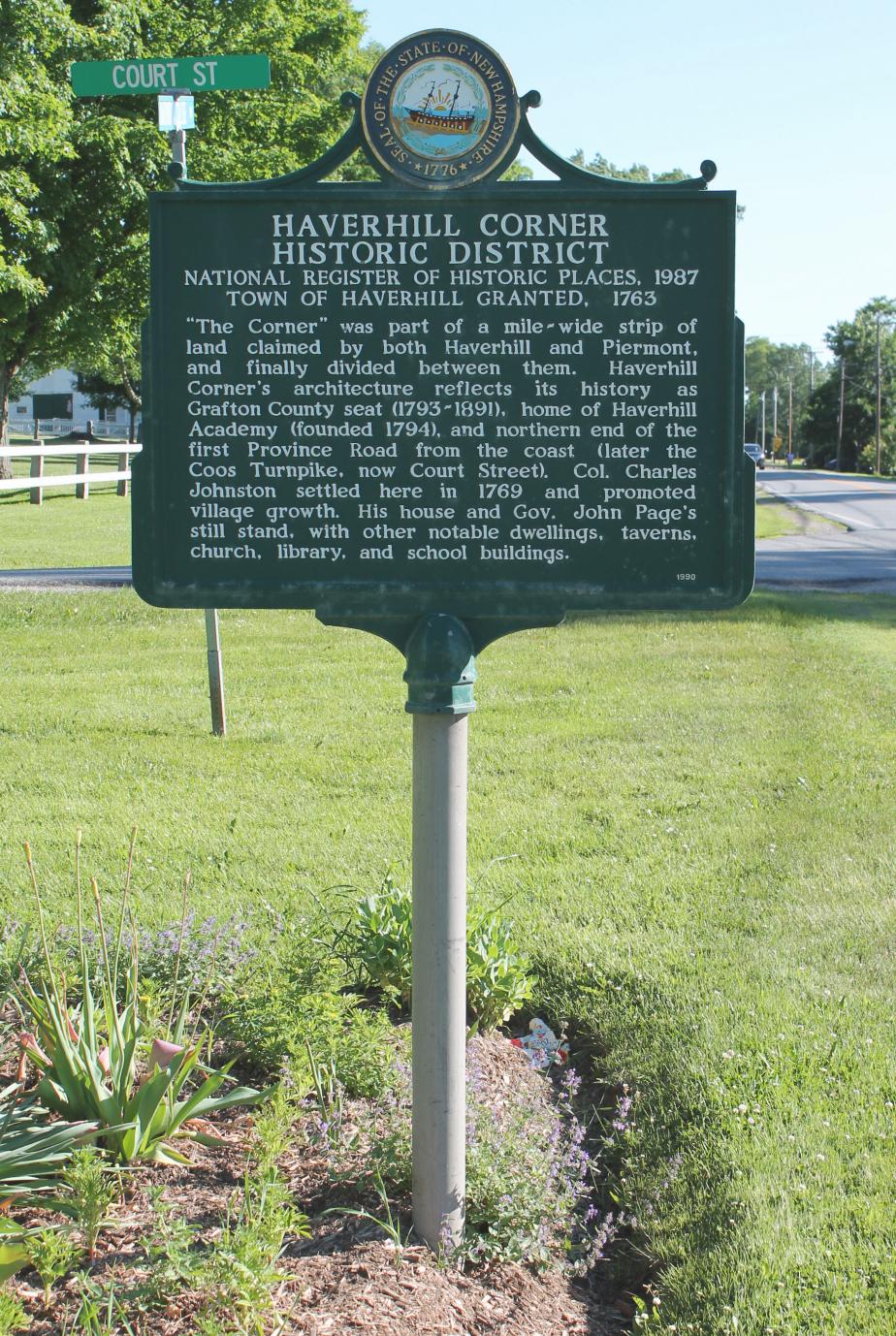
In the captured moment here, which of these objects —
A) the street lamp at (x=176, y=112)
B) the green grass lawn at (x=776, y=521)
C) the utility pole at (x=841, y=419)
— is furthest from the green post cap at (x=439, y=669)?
the utility pole at (x=841, y=419)

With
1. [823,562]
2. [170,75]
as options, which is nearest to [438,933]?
[170,75]

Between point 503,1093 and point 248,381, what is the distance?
202 cm

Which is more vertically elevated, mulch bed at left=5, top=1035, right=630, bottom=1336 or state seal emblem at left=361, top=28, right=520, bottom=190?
state seal emblem at left=361, top=28, right=520, bottom=190

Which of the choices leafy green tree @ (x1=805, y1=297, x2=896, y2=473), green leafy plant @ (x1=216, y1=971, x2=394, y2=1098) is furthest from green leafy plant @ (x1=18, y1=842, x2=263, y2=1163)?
leafy green tree @ (x1=805, y1=297, x2=896, y2=473)

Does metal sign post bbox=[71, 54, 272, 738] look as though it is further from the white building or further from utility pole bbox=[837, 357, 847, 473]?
utility pole bbox=[837, 357, 847, 473]

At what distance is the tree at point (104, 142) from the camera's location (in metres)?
20.1

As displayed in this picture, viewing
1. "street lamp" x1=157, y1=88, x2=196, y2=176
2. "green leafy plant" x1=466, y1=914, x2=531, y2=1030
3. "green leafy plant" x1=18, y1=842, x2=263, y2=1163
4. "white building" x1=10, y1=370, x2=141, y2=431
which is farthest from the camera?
"white building" x1=10, y1=370, x2=141, y2=431

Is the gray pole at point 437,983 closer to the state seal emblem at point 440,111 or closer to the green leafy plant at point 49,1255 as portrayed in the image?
the green leafy plant at point 49,1255

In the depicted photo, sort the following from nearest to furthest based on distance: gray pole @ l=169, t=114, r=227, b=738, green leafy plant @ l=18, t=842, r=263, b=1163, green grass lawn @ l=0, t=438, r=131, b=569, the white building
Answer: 1. green leafy plant @ l=18, t=842, r=263, b=1163
2. gray pole @ l=169, t=114, r=227, b=738
3. green grass lawn @ l=0, t=438, r=131, b=569
4. the white building

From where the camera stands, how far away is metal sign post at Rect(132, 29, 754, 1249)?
9.64 ft

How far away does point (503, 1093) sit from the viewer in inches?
141

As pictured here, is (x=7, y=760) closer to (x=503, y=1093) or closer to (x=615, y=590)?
(x=503, y=1093)

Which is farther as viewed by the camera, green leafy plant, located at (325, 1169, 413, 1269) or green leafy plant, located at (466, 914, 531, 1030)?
green leafy plant, located at (466, 914, 531, 1030)

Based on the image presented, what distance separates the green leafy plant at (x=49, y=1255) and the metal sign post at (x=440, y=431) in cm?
77
